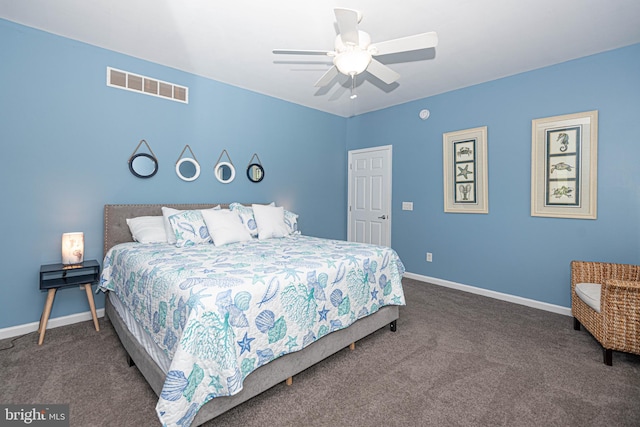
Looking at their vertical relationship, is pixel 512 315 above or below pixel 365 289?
below

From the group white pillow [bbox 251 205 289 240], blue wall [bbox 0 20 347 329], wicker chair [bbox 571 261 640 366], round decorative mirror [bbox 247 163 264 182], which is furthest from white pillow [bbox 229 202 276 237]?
wicker chair [bbox 571 261 640 366]

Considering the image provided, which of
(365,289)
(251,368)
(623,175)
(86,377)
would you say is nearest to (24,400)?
(86,377)

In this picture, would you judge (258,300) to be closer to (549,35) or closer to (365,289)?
(365,289)

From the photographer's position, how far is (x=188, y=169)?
11.7 feet

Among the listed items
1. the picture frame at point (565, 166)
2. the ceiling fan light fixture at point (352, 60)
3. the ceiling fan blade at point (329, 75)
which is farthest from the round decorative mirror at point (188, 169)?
the picture frame at point (565, 166)

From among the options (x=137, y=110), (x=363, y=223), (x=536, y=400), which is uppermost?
(x=137, y=110)

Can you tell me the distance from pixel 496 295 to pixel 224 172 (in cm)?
379

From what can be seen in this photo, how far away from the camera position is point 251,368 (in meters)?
1.62

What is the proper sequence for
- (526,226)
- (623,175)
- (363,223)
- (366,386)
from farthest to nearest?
(363,223) → (526,226) → (623,175) → (366,386)

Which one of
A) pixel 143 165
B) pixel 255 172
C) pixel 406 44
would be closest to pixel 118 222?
pixel 143 165

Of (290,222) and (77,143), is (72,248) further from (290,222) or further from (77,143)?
(290,222)

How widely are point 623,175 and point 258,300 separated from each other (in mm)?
3624

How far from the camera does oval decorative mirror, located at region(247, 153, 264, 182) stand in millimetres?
4133

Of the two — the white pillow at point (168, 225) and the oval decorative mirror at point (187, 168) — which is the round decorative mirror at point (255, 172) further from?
the white pillow at point (168, 225)
